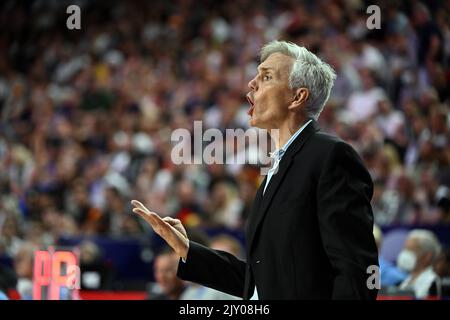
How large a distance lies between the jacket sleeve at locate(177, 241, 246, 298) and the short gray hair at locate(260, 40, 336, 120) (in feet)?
1.82

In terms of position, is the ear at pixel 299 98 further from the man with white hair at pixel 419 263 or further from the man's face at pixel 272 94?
the man with white hair at pixel 419 263

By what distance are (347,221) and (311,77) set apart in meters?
0.56

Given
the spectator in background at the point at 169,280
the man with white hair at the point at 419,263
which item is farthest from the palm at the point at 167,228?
the man with white hair at the point at 419,263

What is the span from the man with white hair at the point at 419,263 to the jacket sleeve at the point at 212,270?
6.96 ft

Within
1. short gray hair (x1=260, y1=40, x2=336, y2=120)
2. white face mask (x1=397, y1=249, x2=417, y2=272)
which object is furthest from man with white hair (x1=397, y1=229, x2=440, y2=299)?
short gray hair (x1=260, y1=40, x2=336, y2=120)

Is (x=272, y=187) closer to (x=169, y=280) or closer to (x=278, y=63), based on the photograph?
(x=278, y=63)

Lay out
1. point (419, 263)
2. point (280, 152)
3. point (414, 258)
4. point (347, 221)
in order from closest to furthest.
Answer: point (347, 221) < point (280, 152) < point (419, 263) < point (414, 258)

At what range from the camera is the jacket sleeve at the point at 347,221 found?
2.18 metres

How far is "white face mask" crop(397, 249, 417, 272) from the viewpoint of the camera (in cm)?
514

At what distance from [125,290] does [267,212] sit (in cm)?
425

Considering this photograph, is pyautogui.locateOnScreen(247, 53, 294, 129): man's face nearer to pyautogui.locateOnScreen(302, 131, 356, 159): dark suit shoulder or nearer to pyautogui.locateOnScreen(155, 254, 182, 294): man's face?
pyautogui.locateOnScreen(302, 131, 356, 159): dark suit shoulder

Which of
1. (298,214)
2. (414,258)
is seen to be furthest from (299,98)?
(414,258)

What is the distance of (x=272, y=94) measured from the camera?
2.61m

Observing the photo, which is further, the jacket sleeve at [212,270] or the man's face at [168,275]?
the man's face at [168,275]
